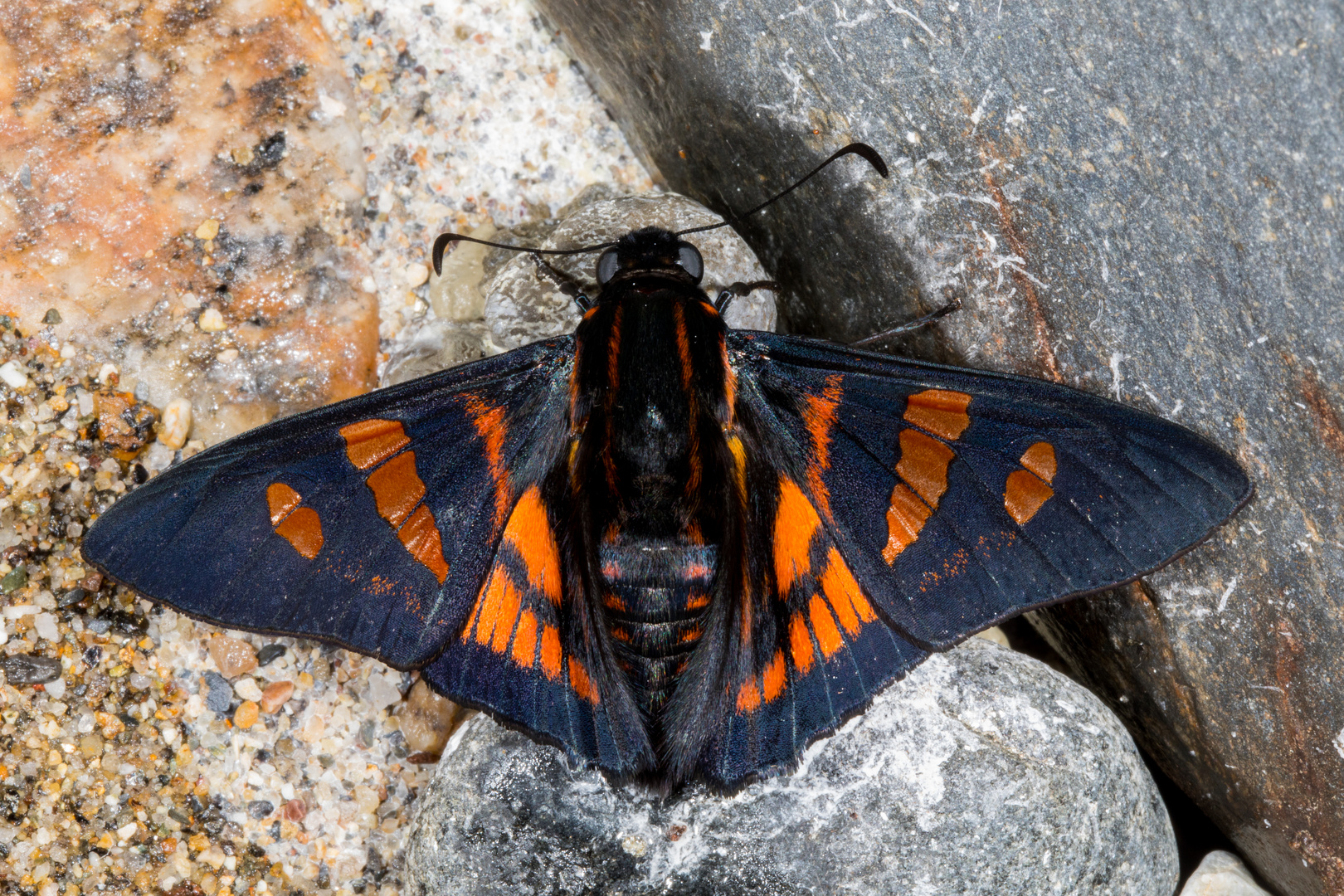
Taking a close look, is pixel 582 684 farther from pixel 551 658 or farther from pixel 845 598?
pixel 845 598

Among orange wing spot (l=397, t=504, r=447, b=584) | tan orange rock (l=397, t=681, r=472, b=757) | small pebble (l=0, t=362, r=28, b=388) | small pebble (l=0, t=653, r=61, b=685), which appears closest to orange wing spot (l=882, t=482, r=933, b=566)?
orange wing spot (l=397, t=504, r=447, b=584)

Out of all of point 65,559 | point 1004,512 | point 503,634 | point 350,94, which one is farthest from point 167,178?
point 1004,512

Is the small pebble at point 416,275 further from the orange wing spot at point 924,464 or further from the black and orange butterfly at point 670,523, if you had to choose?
the orange wing spot at point 924,464

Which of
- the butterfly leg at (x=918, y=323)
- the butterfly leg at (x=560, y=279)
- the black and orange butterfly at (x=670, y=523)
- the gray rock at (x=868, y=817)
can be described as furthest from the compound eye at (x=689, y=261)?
the gray rock at (x=868, y=817)

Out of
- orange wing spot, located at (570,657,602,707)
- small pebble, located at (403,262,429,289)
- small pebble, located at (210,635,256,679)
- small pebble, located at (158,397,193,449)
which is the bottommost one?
small pebble, located at (210,635,256,679)

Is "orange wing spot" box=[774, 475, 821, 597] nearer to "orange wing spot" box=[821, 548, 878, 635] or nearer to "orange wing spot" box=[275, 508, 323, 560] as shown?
"orange wing spot" box=[821, 548, 878, 635]

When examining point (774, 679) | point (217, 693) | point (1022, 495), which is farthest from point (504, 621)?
point (1022, 495)
